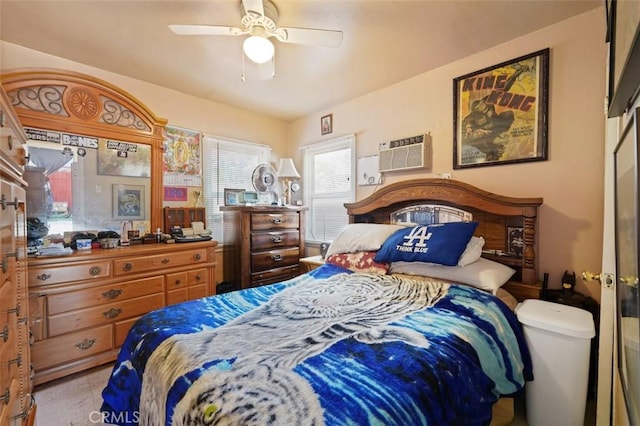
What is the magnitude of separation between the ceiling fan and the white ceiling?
0.16 metres

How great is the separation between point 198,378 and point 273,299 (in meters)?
0.80

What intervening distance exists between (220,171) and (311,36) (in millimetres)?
2132

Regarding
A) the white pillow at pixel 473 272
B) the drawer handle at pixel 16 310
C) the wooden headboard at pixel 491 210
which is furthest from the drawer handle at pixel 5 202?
the wooden headboard at pixel 491 210

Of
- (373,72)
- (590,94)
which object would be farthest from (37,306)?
(590,94)

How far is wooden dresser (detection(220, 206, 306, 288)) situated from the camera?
2996mm

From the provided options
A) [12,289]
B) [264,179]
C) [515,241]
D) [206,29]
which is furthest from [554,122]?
[12,289]

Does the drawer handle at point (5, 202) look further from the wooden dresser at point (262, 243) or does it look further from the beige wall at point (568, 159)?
the beige wall at point (568, 159)

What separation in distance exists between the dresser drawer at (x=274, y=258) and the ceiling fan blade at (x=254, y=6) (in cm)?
220

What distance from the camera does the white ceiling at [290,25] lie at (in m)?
1.74

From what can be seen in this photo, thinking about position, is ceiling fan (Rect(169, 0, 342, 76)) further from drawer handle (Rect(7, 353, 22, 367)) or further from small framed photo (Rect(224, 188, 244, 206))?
small framed photo (Rect(224, 188, 244, 206))

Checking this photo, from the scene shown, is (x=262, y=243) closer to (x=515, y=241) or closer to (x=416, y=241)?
(x=416, y=241)

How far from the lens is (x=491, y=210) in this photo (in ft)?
6.84

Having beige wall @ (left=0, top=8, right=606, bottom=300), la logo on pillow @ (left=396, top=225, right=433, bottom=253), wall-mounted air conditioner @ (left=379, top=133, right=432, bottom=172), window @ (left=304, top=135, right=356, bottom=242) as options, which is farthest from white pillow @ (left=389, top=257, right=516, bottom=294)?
window @ (left=304, top=135, right=356, bottom=242)

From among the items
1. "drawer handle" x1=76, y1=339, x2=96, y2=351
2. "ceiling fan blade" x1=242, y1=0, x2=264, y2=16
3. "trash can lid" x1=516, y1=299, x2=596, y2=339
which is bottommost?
"drawer handle" x1=76, y1=339, x2=96, y2=351
